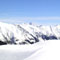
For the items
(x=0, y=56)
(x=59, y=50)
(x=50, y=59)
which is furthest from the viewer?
(x=0, y=56)

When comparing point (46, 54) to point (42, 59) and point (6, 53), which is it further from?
point (6, 53)

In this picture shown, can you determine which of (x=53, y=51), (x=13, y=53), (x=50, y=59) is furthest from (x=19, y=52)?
(x=50, y=59)

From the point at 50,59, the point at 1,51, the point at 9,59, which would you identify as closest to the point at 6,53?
the point at 1,51

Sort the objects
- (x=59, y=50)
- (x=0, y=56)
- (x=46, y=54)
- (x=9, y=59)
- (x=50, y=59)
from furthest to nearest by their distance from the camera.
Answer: (x=0, y=56) → (x=9, y=59) → (x=59, y=50) → (x=46, y=54) → (x=50, y=59)

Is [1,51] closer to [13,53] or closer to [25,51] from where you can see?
[13,53]

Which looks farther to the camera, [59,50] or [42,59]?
[59,50]

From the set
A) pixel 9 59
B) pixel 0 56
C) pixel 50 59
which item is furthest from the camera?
pixel 0 56

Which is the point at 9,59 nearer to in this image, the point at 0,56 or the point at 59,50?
the point at 0,56

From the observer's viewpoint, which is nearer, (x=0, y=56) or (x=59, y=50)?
(x=59, y=50)

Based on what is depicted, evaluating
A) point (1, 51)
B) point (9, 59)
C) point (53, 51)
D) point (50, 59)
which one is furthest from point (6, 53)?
point (50, 59)
